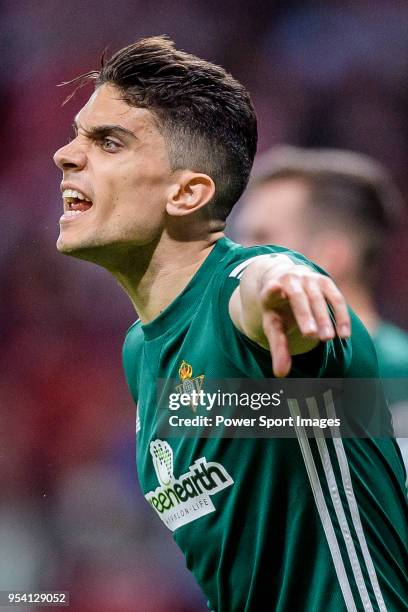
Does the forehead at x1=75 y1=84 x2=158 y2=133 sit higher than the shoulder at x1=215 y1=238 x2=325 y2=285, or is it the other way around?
the forehead at x1=75 y1=84 x2=158 y2=133

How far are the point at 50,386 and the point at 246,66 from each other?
1155 mm

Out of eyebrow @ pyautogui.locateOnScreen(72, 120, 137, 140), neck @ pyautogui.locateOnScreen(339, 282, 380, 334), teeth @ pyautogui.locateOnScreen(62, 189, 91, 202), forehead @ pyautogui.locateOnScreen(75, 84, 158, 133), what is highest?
forehead @ pyautogui.locateOnScreen(75, 84, 158, 133)

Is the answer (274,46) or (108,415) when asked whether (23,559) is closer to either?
(108,415)

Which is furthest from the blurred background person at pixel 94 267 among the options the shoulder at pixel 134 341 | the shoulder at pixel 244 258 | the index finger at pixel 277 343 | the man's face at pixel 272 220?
the index finger at pixel 277 343

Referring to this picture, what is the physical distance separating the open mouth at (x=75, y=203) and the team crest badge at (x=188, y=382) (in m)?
0.36

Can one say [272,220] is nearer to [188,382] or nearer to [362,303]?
[362,303]

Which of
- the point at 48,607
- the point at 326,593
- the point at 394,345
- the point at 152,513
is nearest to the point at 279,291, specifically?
the point at 326,593

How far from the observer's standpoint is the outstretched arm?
83cm

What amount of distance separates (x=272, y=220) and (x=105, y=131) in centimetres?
93

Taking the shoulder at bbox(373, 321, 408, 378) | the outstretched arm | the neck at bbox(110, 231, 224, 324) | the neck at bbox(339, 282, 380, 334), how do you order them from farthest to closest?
the neck at bbox(339, 282, 380, 334)
the shoulder at bbox(373, 321, 408, 378)
the neck at bbox(110, 231, 224, 324)
the outstretched arm

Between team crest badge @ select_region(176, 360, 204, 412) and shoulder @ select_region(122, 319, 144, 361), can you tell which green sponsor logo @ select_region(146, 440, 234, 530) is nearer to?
team crest badge @ select_region(176, 360, 204, 412)

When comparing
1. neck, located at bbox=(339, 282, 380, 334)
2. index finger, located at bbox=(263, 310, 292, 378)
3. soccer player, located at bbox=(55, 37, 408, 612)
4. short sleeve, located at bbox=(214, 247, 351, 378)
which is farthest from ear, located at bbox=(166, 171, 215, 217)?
neck, located at bbox=(339, 282, 380, 334)

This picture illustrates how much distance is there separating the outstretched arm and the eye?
21.9 inches

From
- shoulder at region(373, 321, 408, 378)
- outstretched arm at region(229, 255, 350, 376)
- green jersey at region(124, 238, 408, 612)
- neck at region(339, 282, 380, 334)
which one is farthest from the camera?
neck at region(339, 282, 380, 334)
